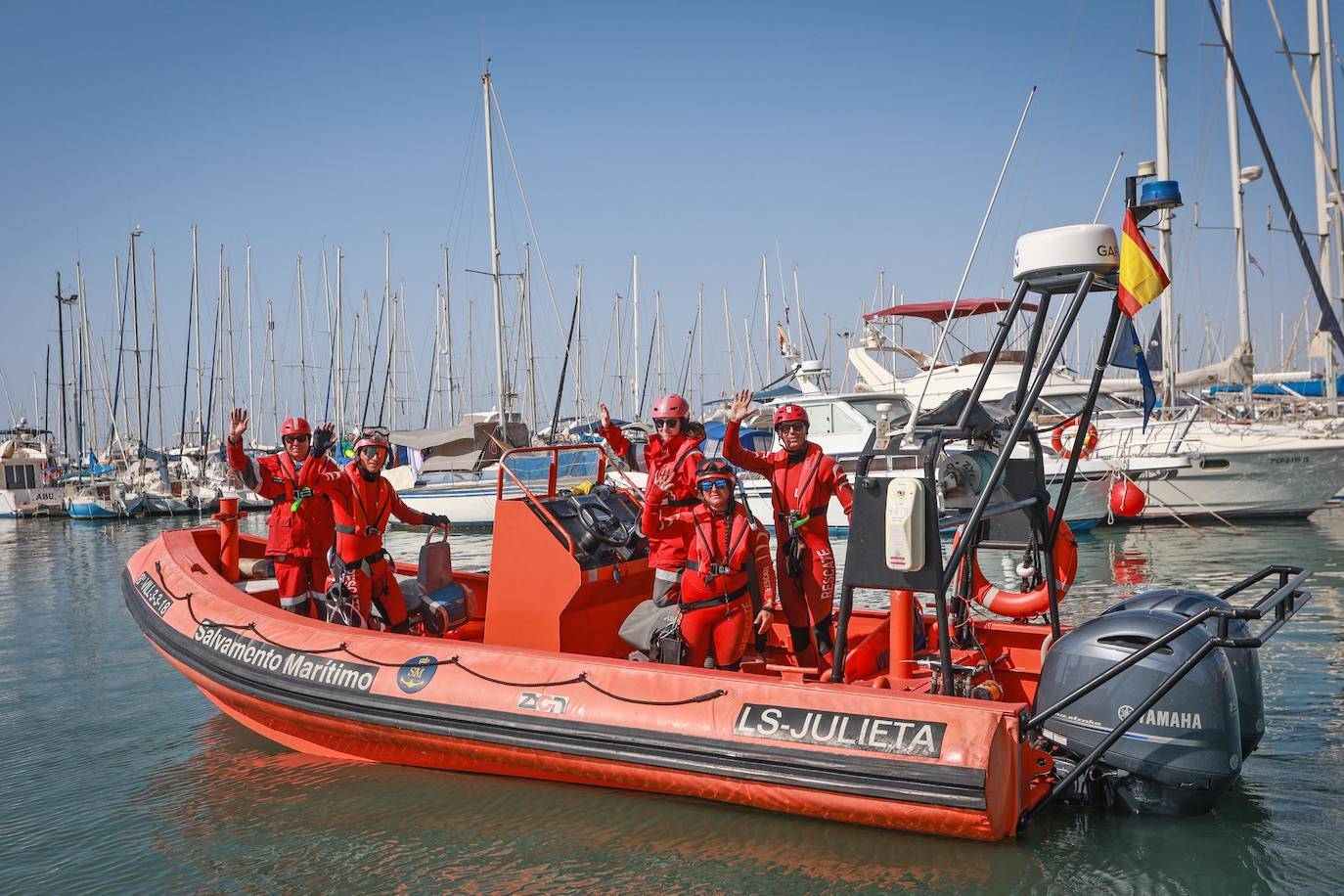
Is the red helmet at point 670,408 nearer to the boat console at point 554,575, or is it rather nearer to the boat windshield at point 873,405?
the boat console at point 554,575

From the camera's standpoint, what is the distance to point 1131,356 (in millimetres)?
4676

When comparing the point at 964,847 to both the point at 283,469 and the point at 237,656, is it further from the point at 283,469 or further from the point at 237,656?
the point at 283,469

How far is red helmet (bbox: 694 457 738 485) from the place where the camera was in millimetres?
5012

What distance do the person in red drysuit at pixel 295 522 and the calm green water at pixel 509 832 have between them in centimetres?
96

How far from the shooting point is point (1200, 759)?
3967mm

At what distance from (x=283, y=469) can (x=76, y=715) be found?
2.41m

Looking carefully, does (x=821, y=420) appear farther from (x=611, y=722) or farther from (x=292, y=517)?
(x=611, y=722)

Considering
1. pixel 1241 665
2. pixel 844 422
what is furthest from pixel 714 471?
pixel 844 422

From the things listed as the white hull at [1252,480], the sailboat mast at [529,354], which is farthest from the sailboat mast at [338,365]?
the white hull at [1252,480]

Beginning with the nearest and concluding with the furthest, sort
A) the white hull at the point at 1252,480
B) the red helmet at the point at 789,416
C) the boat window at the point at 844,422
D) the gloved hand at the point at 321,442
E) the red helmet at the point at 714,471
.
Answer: the red helmet at the point at 714,471 < the red helmet at the point at 789,416 < the gloved hand at the point at 321,442 < the white hull at the point at 1252,480 < the boat window at the point at 844,422

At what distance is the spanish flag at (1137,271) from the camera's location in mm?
4031

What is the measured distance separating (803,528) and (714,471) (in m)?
0.75

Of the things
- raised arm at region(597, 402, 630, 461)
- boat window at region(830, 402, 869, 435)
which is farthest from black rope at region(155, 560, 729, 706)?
boat window at region(830, 402, 869, 435)

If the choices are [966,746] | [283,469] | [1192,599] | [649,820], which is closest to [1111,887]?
[966,746]
